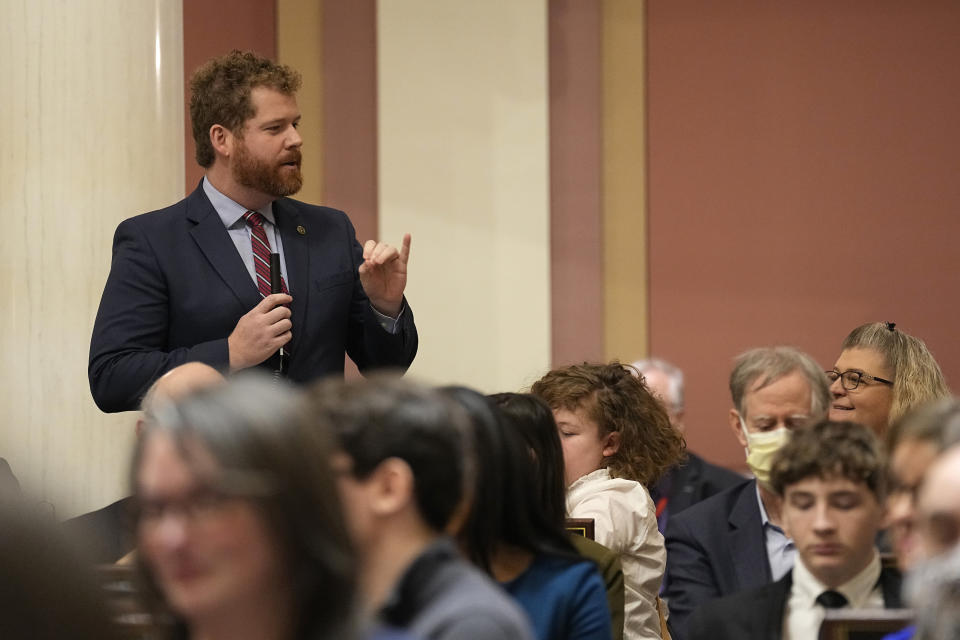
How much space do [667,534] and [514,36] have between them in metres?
3.30

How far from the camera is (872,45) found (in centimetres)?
626

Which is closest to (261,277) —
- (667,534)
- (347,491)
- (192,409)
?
(667,534)

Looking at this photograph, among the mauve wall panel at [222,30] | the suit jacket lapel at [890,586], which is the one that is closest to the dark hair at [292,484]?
the suit jacket lapel at [890,586]

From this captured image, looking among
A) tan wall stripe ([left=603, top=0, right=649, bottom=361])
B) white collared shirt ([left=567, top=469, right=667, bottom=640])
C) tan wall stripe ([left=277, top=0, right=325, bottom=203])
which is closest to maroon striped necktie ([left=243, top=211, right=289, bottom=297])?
white collared shirt ([left=567, top=469, right=667, bottom=640])

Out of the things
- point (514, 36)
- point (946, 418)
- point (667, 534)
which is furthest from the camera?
point (514, 36)

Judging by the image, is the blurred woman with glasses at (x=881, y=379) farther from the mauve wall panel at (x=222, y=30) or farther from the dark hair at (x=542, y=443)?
the mauve wall panel at (x=222, y=30)

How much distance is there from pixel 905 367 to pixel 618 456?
81 cm

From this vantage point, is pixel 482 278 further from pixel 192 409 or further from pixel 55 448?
pixel 192 409

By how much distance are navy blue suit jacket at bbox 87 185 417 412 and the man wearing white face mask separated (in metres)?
0.82

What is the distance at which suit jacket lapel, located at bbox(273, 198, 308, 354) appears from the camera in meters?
3.48

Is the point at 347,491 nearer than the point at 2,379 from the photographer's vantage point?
Yes

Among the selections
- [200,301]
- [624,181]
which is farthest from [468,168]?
[200,301]

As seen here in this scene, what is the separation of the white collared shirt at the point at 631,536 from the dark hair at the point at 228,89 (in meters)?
1.24

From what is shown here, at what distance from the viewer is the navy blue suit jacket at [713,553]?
3.16 metres
